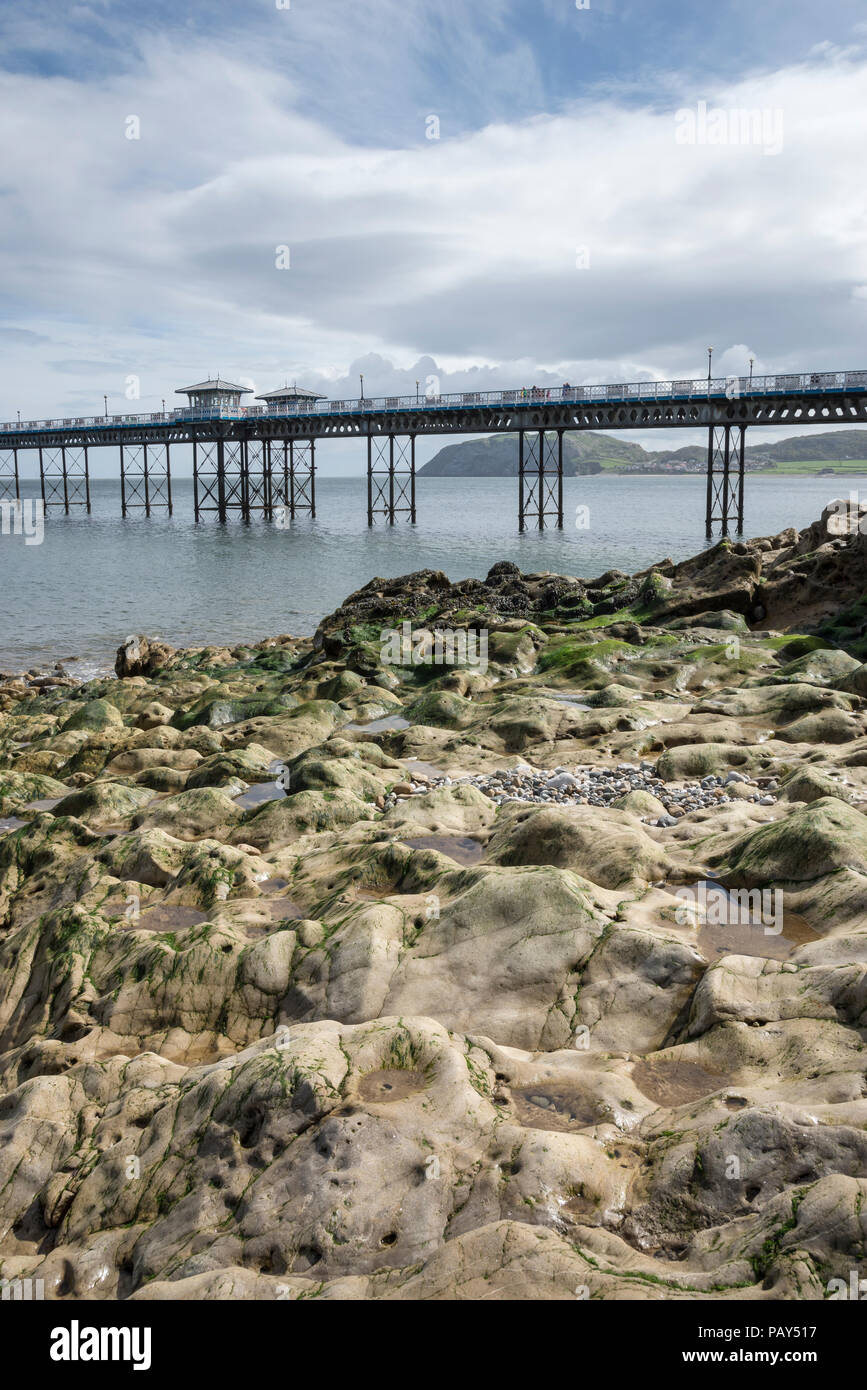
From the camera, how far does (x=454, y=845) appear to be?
976cm

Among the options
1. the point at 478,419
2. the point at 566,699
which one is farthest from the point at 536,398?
the point at 566,699

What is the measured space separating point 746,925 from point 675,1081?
189cm

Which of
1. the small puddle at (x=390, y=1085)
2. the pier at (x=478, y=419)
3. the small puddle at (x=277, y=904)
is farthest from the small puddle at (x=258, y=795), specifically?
the pier at (x=478, y=419)

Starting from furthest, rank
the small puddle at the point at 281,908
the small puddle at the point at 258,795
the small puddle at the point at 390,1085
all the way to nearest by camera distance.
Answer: the small puddle at the point at 258,795 < the small puddle at the point at 281,908 < the small puddle at the point at 390,1085

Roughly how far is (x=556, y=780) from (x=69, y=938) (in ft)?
19.3

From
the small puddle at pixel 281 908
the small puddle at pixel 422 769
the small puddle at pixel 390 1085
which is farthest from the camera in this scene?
the small puddle at pixel 422 769

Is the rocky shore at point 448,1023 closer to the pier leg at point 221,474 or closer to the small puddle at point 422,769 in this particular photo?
the small puddle at point 422,769

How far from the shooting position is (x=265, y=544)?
2598 inches

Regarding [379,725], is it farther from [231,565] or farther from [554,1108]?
[231,565]

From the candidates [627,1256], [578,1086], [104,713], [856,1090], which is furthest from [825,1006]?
[104,713]

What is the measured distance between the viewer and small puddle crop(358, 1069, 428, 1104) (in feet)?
17.7

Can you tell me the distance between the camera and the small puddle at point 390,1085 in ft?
17.7

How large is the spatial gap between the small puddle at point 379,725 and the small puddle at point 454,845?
257 inches
